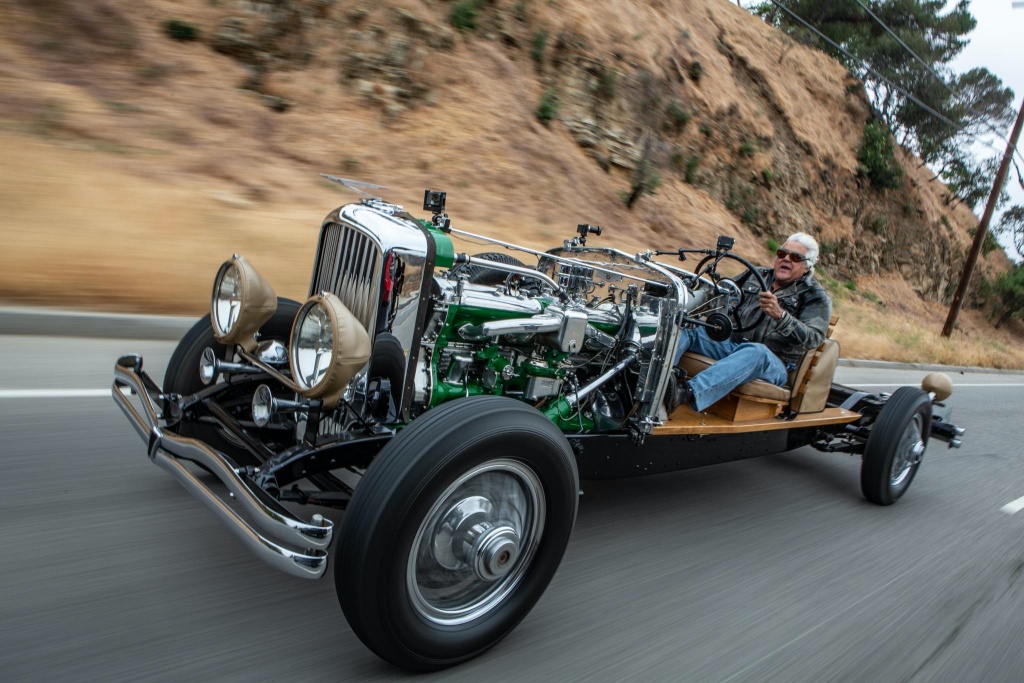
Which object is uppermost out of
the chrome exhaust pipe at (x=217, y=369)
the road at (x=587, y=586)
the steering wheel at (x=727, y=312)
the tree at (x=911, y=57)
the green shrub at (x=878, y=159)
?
the tree at (x=911, y=57)

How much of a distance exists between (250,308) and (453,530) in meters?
1.22

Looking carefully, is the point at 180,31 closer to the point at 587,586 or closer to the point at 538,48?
the point at 538,48

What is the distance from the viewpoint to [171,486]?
324 centimetres

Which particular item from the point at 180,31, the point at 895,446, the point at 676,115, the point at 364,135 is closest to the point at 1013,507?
the point at 895,446

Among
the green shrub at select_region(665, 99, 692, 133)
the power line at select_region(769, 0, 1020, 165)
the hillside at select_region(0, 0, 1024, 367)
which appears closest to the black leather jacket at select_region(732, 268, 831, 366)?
the hillside at select_region(0, 0, 1024, 367)

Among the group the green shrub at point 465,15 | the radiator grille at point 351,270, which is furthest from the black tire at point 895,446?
the green shrub at point 465,15

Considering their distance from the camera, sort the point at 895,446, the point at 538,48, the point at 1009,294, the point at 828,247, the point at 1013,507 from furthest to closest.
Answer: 1. the point at 1009,294
2. the point at 828,247
3. the point at 538,48
4. the point at 1013,507
5. the point at 895,446

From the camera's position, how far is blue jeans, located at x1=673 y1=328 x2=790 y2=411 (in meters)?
3.72

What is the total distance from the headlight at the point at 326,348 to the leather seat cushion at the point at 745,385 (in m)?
2.25

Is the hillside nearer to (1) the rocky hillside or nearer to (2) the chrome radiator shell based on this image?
(1) the rocky hillside

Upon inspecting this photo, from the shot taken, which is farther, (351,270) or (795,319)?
(795,319)

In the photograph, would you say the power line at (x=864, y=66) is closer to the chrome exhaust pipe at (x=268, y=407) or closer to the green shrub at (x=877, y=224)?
the green shrub at (x=877, y=224)

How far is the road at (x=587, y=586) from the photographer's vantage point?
228cm

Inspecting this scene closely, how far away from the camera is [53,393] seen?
4160 mm
